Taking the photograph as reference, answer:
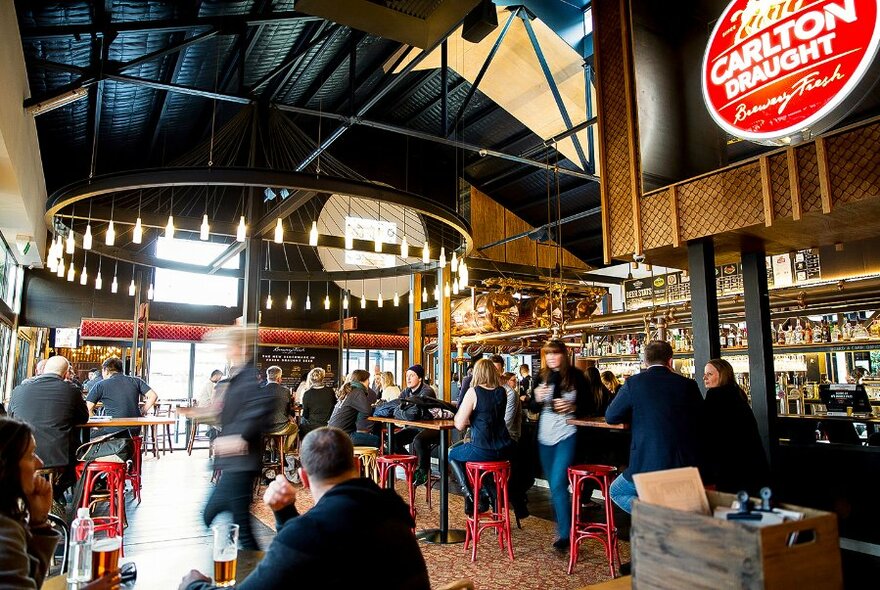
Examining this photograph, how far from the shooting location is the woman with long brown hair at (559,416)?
16.7ft

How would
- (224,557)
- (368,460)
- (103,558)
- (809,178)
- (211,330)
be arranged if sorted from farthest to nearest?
1. (211,330)
2. (368,460)
3. (809,178)
4. (224,557)
5. (103,558)

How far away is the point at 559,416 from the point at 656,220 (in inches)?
77.6

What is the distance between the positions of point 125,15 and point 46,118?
3.14 meters

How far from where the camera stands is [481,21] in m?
6.68

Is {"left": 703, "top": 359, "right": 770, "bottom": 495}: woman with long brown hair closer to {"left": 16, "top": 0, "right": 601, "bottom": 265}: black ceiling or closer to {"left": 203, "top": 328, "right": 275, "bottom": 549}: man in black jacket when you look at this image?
{"left": 203, "top": 328, "right": 275, "bottom": 549}: man in black jacket

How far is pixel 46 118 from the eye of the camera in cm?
845

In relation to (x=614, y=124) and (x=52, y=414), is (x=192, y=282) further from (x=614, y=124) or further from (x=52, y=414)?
(x=614, y=124)

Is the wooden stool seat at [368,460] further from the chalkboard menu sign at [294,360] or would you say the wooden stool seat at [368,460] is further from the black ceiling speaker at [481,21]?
the chalkboard menu sign at [294,360]

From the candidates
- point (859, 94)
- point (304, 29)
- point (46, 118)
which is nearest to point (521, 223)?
point (304, 29)

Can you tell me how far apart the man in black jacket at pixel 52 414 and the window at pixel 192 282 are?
30.7 feet

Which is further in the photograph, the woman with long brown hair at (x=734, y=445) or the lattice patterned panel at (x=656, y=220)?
the lattice patterned panel at (x=656, y=220)

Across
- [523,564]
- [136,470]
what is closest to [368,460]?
[523,564]

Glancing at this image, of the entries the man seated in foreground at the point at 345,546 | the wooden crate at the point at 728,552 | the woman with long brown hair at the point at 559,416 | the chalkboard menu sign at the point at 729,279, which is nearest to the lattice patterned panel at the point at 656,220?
the woman with long brown hair at the point at 559,416

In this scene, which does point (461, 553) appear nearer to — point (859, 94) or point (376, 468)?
point (376, 468)
